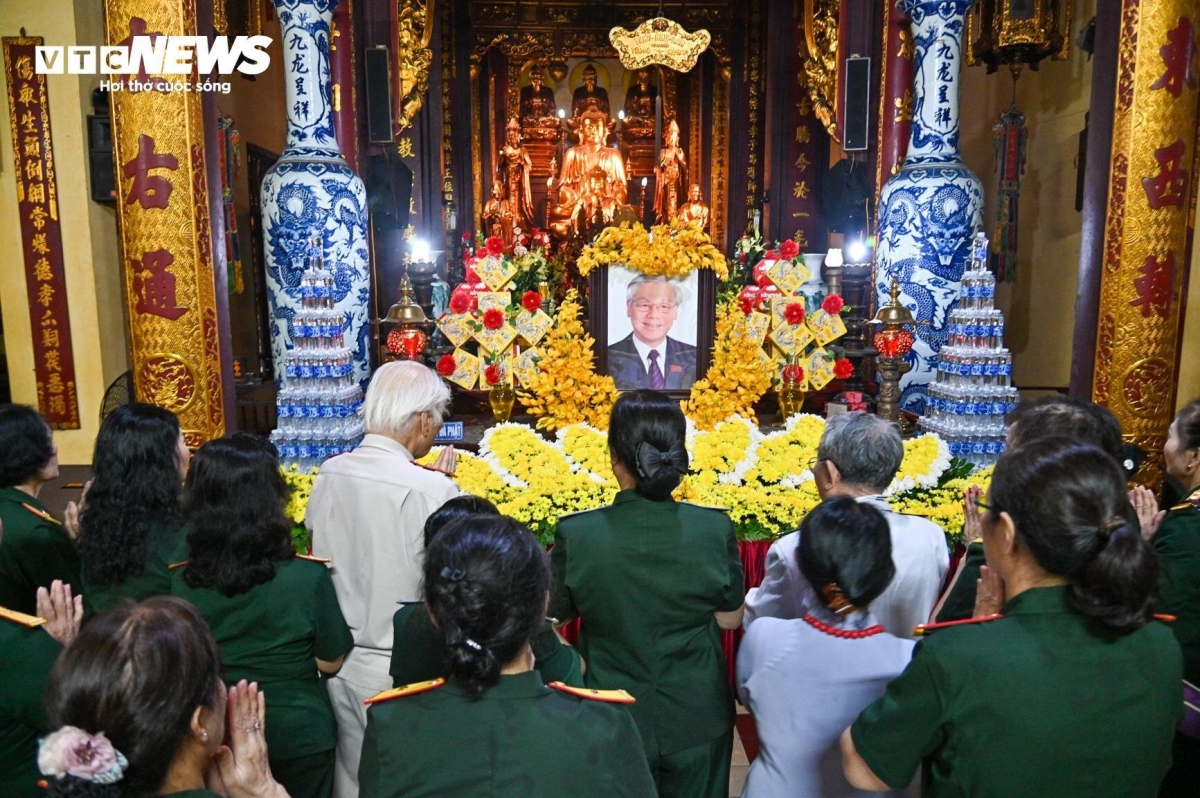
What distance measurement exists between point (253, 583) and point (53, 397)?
547cm

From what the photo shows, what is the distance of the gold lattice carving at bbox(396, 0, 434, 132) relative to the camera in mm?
7710

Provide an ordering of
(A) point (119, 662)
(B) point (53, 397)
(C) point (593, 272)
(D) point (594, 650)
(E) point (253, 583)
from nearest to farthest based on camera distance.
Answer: (A) point (119, 662), (E) point (253, 583), (D) point (594, 650), (C) point (593, 272), (B) point (53, 397)

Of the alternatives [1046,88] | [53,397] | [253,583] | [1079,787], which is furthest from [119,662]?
[1046,88]

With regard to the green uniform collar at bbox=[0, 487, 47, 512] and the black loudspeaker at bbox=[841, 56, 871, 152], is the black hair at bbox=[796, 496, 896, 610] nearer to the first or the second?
the green uniform collar at bbox=[0, 487, 47, 512]

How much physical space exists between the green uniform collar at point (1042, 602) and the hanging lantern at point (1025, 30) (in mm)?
6568

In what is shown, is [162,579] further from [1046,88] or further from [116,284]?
[1046,88]

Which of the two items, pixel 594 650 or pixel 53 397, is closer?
pixel 594 650

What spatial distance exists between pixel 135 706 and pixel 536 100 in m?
11.1

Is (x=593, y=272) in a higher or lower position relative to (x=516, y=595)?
higher

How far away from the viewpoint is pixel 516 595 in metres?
→ 1.11

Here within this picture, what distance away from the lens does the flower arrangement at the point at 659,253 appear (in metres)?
3.77

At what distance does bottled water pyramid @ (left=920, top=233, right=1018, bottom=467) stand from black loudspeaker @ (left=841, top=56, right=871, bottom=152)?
381 centimetres

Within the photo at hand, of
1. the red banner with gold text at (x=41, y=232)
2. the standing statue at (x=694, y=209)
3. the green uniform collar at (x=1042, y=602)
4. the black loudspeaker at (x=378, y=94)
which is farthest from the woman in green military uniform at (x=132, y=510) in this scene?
the standing statue at (x=694, y=209)

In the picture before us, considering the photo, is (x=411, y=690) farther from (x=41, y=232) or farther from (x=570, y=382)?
(x=41, y=232)
